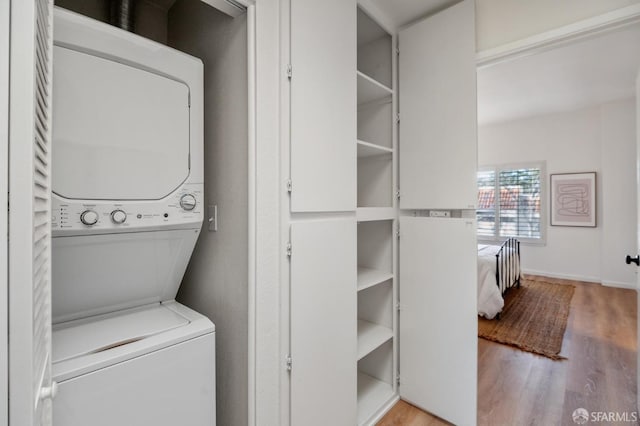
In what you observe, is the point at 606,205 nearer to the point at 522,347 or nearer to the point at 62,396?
the point at 522,347

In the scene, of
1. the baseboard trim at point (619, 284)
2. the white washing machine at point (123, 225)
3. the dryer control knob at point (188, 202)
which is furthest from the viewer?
the baseboard trim at point (619, 284)

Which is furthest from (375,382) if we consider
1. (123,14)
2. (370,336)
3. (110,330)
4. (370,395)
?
(123,14)

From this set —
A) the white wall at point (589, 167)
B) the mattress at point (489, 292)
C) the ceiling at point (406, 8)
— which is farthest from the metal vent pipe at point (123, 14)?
the white wall at point (589, 167)

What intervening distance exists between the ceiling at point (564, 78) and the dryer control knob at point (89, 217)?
10.6ft

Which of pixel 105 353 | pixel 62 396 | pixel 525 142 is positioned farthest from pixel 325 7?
pixel 525 142

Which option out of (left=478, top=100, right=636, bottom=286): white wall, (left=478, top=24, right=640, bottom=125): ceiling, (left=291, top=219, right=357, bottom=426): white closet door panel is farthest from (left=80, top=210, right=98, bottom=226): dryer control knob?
(left=478, top=100, right=636, bottom=286): white wall

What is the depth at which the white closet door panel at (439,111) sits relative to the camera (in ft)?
5.81

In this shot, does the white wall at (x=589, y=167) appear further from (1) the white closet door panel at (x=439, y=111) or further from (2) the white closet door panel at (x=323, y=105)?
(2) the white closet door panel at (x=323, y=105)

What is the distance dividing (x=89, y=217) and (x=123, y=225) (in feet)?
0.32

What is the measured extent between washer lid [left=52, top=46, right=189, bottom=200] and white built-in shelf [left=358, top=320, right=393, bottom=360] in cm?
139

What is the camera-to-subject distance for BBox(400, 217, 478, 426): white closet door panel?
1.78 m

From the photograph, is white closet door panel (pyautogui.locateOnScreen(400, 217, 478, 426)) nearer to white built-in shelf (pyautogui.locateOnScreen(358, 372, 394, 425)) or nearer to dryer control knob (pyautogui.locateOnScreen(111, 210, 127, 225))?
white built-in shelf (pyautogui.locateOnScreen(358, 372, 394, 425))

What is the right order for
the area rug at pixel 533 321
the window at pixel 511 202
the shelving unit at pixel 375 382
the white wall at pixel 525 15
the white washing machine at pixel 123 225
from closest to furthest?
the white washing machine at pixel 123 225
the white wall at pixel 525 15
the shelving unit at pixel 375 382
the area rug at pixel 533 321
the window at pixel 511 202

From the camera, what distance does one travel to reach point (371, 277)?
2.00 m
